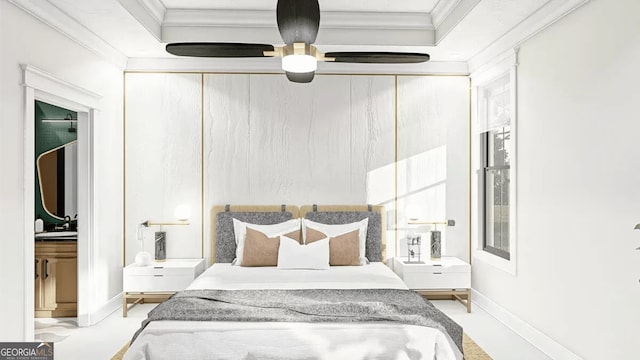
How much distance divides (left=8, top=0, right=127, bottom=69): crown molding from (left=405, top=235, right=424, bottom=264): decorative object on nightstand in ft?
11.9

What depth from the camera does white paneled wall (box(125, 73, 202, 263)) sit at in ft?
17.4

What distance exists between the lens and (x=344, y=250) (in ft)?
15.5

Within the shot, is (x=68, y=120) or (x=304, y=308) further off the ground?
(x=68, y=120)

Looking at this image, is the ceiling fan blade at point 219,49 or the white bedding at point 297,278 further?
the white bedding at point 297,278

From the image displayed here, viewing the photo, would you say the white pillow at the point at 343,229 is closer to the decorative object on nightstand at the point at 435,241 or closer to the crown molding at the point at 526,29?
the decorative object on nightstand at the point at 435,241

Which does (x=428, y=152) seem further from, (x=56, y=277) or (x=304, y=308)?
(x=56, y=277)

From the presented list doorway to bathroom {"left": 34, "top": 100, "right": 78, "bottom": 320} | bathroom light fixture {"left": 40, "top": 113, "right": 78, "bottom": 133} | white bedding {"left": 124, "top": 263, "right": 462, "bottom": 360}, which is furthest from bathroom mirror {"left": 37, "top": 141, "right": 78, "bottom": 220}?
white bedding {"left": 124, "top": 263, "right": 462, "bottom": 360}

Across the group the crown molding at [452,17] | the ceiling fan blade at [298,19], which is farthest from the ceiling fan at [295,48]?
the crown molding at [452,17]

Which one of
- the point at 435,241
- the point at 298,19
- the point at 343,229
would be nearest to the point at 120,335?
the point at 343,229

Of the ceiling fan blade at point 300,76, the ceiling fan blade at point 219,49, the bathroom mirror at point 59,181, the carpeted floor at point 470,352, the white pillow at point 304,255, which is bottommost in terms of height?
the carpeted floor at point 470,352

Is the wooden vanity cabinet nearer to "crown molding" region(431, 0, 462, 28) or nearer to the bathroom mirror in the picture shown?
the bathroom mirror

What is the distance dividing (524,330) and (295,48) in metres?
3.07

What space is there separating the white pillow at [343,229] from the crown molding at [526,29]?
2.09 m

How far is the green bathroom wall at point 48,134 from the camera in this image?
529 cm
